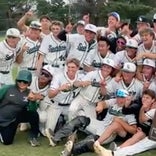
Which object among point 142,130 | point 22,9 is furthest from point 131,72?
point 22,9

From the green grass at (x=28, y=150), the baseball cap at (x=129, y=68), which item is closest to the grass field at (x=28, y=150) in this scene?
the green grass at (x=28, y=150)

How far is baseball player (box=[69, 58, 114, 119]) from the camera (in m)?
6.64

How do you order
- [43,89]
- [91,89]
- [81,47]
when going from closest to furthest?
[91,89]
[43,89]
[81,47]

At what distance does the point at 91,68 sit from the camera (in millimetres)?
7414

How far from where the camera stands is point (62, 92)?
6785 millimetres

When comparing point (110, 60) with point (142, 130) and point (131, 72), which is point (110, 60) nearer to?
point (131, 72)

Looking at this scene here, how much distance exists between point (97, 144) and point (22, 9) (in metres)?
46.5

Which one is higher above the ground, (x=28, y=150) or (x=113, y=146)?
(x=113, y=146)

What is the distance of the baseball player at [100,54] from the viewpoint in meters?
7.15


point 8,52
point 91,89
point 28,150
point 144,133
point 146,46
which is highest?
point 146,46

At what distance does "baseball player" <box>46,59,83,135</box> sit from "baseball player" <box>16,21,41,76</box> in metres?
1.14

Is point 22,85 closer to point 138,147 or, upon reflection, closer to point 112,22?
point 138,147

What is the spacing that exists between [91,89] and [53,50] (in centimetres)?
139

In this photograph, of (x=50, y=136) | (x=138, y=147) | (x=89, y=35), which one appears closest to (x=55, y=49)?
(x=89, y=35)
